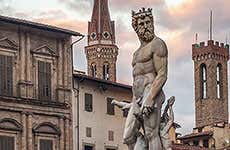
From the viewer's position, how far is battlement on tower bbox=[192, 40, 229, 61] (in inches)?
6137

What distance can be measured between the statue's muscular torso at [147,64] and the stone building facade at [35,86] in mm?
48693

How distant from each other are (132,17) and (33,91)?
51.6m

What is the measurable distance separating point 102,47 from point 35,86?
8719cm

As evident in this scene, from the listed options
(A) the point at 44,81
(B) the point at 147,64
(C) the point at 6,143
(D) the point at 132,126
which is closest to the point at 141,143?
(D) the point at 132,126

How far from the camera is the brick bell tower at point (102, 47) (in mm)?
154750

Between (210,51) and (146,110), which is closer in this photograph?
(146,110)

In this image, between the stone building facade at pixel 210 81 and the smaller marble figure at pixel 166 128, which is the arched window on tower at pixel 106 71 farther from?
the smaller marble figure at pixel 166 128

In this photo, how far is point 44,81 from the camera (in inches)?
2697

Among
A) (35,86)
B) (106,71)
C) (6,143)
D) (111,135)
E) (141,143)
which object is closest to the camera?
(141,143)

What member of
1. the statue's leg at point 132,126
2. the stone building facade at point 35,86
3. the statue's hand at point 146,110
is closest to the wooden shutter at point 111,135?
the stone building facade at point 35,86

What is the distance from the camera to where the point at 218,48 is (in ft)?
517

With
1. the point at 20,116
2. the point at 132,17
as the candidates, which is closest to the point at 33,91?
the point at 20,116

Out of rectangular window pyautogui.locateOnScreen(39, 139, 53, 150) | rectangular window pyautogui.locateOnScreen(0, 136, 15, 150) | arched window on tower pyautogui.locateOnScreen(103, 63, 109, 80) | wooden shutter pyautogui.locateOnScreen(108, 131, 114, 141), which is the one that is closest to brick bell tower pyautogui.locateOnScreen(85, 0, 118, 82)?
arched window on tower pyautogui.locateOnScreen(103, 63, 109, 80)

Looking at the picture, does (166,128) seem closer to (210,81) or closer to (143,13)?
(143,13)
